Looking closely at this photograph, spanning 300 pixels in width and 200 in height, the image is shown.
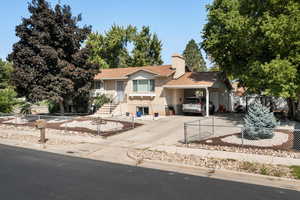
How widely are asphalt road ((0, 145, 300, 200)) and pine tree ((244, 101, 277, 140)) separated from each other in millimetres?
5363

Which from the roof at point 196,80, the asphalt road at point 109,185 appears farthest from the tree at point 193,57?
the asphalt road at point 109,185

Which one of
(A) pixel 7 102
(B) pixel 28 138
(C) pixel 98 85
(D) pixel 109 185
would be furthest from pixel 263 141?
(A) pixel 7 102

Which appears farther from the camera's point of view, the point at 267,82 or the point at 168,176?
the point at 267,82

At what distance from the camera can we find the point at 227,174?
7672 millimetres

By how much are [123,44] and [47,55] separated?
31.9 m

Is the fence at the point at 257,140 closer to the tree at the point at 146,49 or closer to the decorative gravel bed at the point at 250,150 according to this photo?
the decorative gravel bed at the point at 250,150

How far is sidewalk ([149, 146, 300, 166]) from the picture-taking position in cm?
859

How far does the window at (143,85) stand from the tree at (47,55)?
5114mm

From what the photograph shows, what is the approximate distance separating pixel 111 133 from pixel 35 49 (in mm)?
11103

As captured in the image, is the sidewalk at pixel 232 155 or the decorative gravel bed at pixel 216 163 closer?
the decorative gravel bed at pixel 216 163

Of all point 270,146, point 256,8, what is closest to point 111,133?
point 270,146

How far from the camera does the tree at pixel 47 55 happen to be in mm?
19141

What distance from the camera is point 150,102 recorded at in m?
23.2

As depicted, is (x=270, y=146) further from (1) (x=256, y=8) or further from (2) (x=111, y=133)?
(1) (x=256, y=8)
